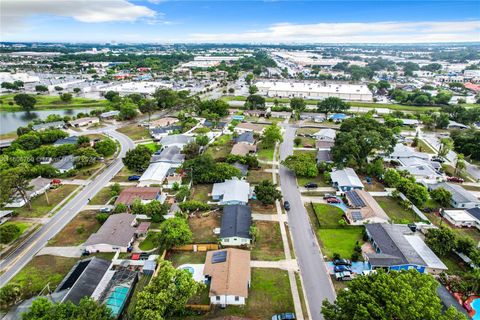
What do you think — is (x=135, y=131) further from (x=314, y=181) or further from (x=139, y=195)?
(x=314, y=181)

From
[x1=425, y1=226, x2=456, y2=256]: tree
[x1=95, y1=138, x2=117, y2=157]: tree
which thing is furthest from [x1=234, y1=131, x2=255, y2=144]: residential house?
[x1=425, y1=226, x2=456, y2=256]: tree

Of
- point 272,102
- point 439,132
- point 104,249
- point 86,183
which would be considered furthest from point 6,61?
point 439,132

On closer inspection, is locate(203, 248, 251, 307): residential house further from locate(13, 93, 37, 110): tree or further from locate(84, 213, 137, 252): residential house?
locate(13, 93, 37, 110): tree

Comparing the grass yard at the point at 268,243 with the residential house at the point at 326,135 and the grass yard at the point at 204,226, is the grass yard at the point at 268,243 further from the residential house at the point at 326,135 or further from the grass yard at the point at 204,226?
the residential house at the point at 326,135

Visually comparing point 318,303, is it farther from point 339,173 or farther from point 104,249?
point 339,173

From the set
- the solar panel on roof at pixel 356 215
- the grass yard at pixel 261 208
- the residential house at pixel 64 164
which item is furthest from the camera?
the residential house at pixel 64 164

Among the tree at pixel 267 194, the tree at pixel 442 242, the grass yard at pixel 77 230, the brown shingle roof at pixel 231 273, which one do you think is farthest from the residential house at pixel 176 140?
the tree at pixel 442 242

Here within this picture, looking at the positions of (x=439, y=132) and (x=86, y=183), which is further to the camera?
(x=439, y=132)
